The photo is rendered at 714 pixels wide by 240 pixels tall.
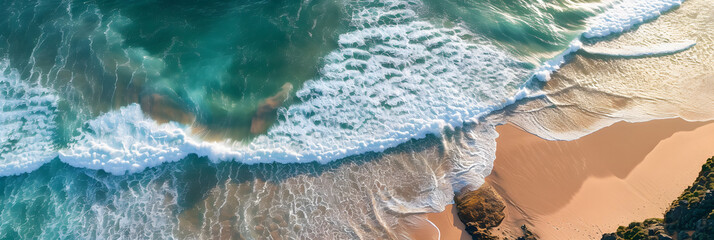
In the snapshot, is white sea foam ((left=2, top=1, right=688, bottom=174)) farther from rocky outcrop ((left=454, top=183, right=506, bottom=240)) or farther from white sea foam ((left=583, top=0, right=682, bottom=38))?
rocky outcrop ((left=454, top=183, right=506, bottom=240))

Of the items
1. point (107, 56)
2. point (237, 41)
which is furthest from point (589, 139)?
point (107, 56)

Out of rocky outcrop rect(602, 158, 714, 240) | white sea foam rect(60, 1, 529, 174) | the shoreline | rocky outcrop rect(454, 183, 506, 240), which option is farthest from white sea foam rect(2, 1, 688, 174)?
rocky outcrop rect(602, 158, 714, 240)

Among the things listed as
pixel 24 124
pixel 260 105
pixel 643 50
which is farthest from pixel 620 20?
pixel 24 124

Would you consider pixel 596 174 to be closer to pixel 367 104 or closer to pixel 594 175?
pixel 594 175

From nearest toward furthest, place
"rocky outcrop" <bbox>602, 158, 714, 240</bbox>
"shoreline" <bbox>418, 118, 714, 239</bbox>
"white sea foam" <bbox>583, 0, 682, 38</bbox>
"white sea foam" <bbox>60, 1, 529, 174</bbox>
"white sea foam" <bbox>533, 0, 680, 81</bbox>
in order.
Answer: "rocky outcrop" <bbox>602, 158, 714, 240</bbox> → "shoreline" <bbox>418, 118, 714, 239</bbox> → "white sea foam" <bbox>60, 1, 529, 174</bbox> → "white sea foam" <bbox>533, 0, 680, 81</bbox> → "white sea foam" <bbox>583, 0, 682, 38</bbox>

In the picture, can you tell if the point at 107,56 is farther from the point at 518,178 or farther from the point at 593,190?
the point at 593,190
